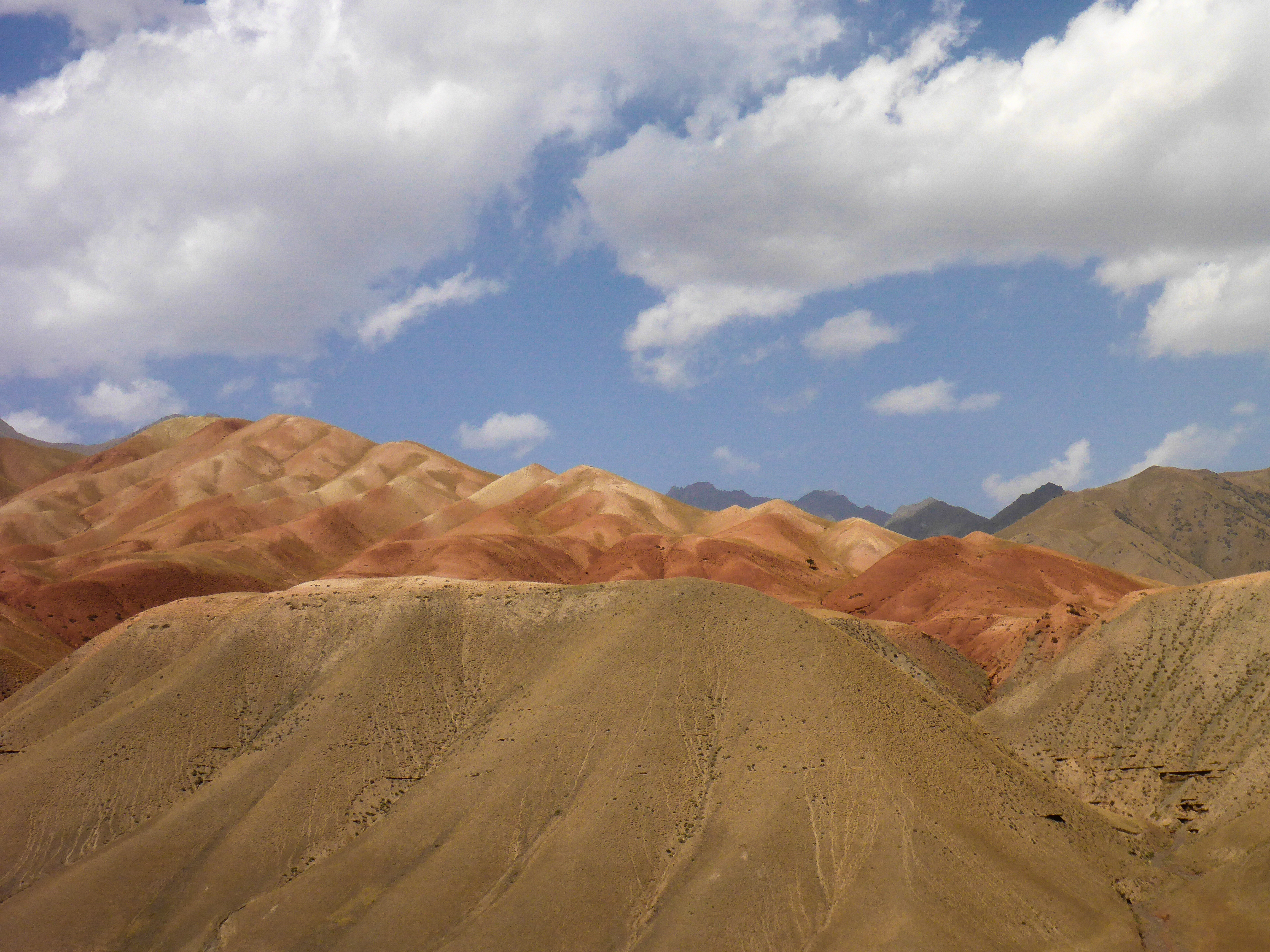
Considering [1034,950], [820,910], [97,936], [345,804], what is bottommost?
[1034,950]

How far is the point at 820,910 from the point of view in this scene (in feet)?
124

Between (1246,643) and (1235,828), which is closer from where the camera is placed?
(1235,828)

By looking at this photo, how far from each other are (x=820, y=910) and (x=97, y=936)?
29006 mm

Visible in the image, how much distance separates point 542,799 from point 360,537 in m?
128

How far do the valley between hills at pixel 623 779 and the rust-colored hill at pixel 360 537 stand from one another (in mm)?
39746

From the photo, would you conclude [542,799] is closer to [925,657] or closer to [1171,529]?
[925,657]

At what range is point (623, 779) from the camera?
44.0 m

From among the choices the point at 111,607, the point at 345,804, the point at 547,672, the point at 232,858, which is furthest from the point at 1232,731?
the point at 111,607

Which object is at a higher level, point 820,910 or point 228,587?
point 228,587

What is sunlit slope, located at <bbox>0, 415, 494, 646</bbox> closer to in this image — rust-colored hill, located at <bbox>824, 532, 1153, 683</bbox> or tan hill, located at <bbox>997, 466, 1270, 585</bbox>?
rust-colored hill, located at <bbox>824, 532, 1153, 683</bbox>

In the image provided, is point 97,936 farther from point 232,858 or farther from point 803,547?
point 803,547

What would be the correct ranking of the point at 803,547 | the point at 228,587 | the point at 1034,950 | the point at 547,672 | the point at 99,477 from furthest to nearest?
the point at 99,477 < the point at 803,547 < the point at 228,587 < the point at 547,672 < the point at 1034,950

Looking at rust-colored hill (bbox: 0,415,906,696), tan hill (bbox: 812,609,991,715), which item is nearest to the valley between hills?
tan hill (bbox: 812,609,991,715)

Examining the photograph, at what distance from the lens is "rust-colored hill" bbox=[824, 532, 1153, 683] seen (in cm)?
8469
